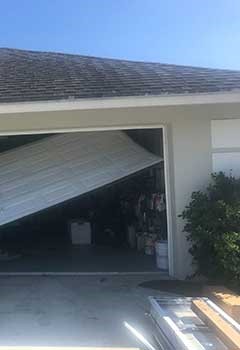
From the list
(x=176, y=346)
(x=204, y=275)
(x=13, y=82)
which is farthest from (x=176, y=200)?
(x=176, y=346)

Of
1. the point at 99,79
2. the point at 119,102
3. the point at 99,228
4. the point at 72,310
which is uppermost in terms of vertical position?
the point at 99,79

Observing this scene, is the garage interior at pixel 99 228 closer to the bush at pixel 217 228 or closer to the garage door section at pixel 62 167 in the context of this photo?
the garage door section at pixel 62 167

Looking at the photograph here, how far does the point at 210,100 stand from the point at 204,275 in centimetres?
266

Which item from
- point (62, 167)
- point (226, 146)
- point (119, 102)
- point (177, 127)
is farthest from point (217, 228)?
point (62, 167)

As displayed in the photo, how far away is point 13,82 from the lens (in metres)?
9.20

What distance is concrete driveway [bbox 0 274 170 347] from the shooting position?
19.3 feet

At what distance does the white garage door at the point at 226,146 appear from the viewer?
8.78m

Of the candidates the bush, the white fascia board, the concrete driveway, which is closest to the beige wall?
the bush

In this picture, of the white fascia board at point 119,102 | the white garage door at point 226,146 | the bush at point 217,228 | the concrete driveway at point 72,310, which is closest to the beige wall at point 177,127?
the white garage door at point 226,146

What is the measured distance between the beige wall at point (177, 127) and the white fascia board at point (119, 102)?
70cm

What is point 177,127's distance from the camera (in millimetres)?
8797

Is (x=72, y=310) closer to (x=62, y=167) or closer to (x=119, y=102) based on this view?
(x=119, y=102)

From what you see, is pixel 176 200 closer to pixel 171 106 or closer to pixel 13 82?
pixel 171 106

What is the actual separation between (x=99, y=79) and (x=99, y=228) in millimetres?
6099
